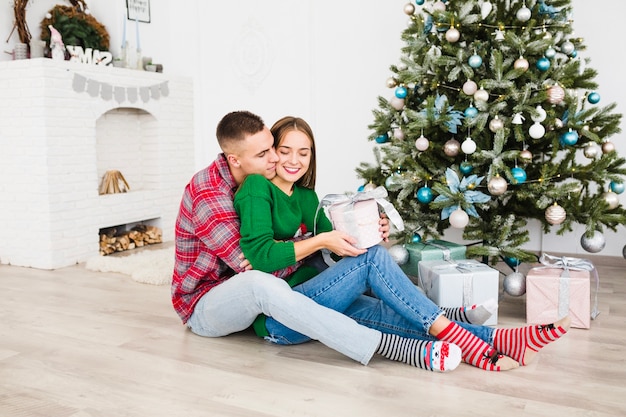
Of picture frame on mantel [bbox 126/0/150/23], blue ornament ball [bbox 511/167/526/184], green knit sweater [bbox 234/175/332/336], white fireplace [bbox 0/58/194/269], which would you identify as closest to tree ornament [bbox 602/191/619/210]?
blue ornament ball [bbox 511/167/526/184]

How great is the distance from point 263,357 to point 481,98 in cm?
148

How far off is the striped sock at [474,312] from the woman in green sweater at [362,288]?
16 millimetres

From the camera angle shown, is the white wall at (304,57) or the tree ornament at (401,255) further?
the white wall at (304,57)

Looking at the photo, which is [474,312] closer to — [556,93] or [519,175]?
[519,175]

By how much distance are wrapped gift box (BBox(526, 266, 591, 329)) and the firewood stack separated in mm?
2768

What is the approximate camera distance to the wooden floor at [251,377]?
1.76 meters

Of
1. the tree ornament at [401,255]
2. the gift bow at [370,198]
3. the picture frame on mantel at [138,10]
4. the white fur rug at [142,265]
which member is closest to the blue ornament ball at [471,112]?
the tree ornament at [401,255]

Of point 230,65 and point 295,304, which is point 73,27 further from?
point 295,304

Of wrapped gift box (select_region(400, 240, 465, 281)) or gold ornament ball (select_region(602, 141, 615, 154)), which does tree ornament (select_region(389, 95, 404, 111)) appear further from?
gold ornament ball (select_region(602, 141, 615, 154))

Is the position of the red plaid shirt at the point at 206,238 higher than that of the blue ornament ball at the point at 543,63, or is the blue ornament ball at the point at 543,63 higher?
the blue ornament ball at the point at 543,63

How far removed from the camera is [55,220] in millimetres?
3711

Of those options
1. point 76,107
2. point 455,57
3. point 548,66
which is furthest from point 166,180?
point 548,66

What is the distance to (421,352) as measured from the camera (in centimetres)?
201

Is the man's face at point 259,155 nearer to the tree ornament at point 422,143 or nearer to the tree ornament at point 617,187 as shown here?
the tree ornament at point 422,143
